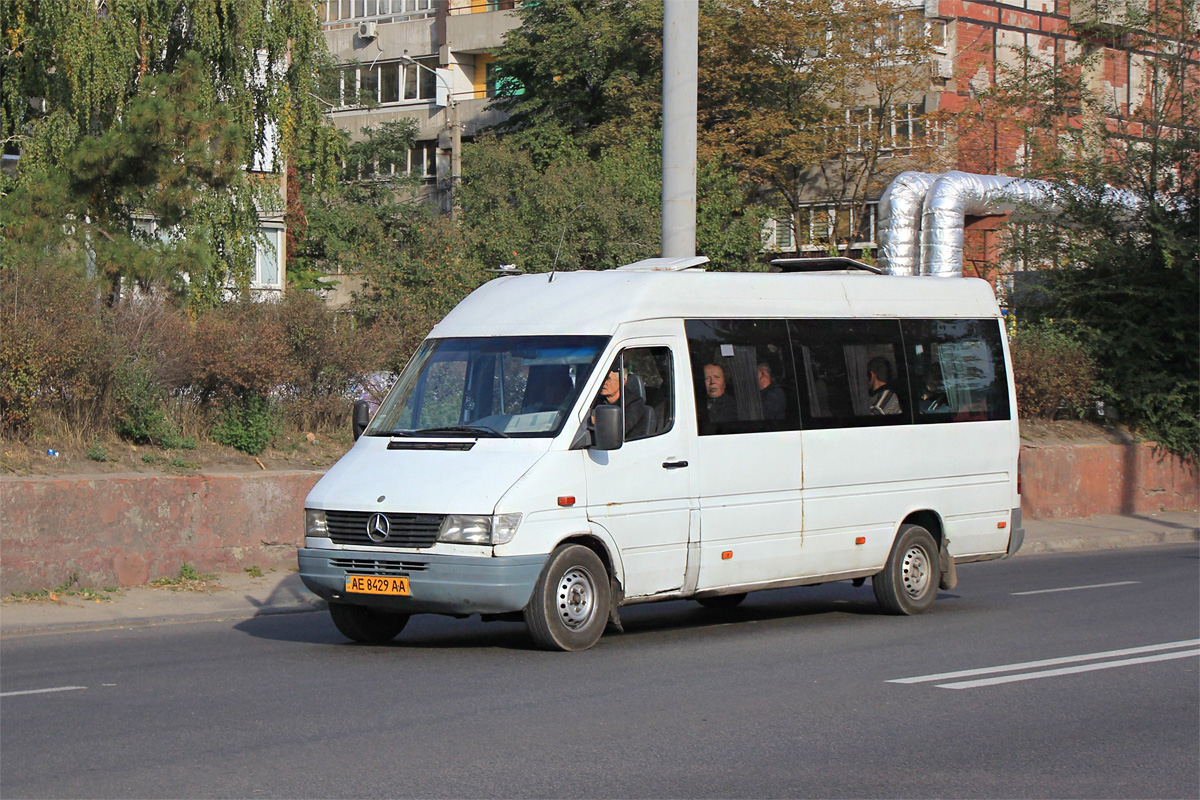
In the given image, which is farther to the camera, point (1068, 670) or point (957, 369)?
point (957, 369)

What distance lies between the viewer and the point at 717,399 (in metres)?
10.8

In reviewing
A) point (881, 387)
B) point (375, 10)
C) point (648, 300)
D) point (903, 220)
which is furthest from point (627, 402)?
point (375, 10)

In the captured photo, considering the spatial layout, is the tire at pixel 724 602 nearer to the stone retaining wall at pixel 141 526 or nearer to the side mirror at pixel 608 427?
the side mirror at pixel 608 427

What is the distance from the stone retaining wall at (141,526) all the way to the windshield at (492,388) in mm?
3736

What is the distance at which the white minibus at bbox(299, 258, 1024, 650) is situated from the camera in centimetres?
952

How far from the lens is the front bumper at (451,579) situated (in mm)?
9234

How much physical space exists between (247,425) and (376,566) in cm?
632

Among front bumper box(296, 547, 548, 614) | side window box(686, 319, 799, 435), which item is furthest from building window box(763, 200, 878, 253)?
front bumper box(296, 547, 548, 614)

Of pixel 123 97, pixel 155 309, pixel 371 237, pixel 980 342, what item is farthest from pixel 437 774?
pixel 371 237

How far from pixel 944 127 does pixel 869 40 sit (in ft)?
11.1

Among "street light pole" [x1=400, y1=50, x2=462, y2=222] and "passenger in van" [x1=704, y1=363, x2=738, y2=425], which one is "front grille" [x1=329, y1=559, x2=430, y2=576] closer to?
"passenger in van" [x1=704, y1=363, x2=738, y2=425]

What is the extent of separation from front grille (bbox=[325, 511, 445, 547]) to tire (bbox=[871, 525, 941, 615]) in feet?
14.7

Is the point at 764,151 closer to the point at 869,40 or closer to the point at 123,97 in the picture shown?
the point at 869,40

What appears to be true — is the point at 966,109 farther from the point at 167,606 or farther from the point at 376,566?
the point at 376,566
